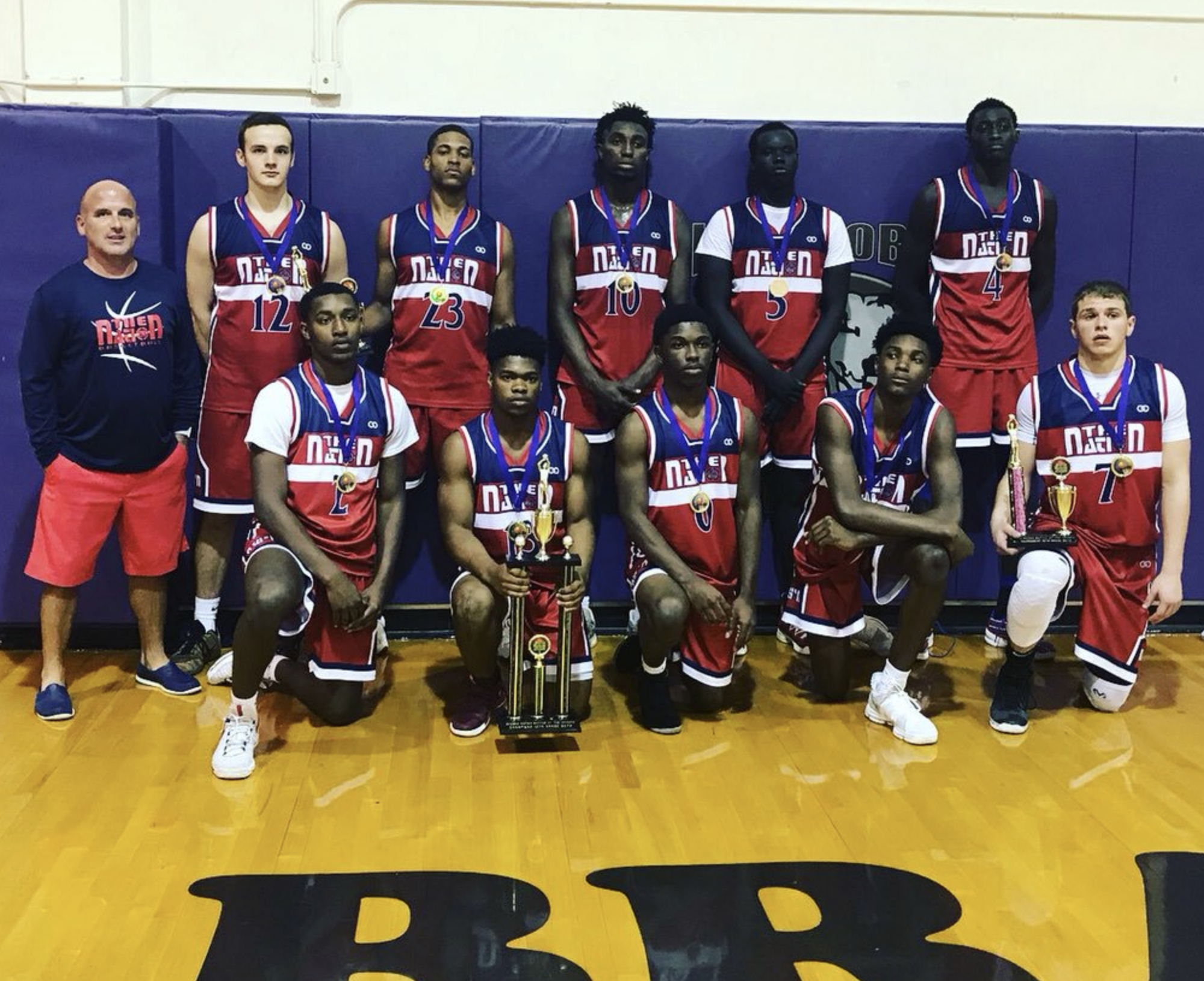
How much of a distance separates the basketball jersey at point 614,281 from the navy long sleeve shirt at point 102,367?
1437mm

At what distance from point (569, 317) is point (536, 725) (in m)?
1.63

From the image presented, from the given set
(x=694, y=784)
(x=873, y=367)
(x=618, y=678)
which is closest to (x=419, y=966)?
(x=694, y=784)

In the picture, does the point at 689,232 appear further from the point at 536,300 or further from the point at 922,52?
the point at 922,52

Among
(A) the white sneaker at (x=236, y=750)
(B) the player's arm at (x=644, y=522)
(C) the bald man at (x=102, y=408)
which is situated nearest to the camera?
(A) the white sneaker at (x=236, y=750)

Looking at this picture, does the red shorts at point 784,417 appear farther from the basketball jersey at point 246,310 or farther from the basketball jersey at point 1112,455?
the basketball jersey at point 246,310

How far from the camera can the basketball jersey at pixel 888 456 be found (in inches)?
169

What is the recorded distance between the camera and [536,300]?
16.9 feet

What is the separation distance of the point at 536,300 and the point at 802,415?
1.14 meters

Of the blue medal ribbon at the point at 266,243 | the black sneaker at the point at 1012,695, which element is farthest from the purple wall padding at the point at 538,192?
the black sneaker at the point at 1012,695

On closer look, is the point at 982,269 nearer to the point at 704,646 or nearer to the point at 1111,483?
the point at 1111,483

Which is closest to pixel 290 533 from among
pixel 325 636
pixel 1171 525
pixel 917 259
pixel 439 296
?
pixel 325 636

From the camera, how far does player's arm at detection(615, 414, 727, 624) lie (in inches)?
161

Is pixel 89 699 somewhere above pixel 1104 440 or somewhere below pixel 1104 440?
below

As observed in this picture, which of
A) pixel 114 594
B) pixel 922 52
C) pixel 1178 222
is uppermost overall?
pixel 922 52
